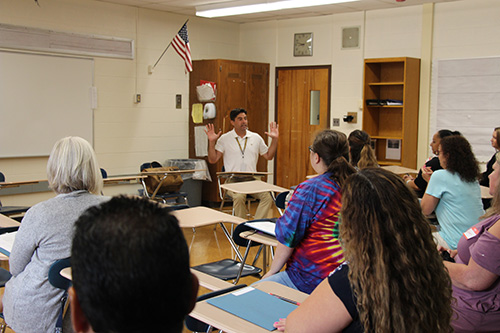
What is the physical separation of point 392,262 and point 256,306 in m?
0.73

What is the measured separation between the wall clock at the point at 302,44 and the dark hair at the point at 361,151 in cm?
322

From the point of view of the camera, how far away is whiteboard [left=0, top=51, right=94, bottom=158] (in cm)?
633

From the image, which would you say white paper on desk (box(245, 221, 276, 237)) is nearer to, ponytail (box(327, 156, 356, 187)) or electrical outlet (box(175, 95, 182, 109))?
ponytail (box(327, 156, 356, 187))

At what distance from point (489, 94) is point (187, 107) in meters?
4.33

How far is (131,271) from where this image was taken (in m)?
0.76

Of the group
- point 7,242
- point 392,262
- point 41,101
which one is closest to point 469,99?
point 41,101

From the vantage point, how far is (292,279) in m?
2.80

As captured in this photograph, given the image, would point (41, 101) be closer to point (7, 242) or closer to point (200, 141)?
point (200, 141)

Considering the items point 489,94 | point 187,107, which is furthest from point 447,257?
point 187,107

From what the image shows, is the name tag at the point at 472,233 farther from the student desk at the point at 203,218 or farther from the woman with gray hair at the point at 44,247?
the woman with gray hair at the point at 44,247

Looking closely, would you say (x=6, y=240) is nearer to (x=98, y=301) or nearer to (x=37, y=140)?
(x=98, y=301)

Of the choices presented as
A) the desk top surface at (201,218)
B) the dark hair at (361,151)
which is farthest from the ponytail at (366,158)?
the desk top surface at (201,218)

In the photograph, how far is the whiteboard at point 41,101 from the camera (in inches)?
249

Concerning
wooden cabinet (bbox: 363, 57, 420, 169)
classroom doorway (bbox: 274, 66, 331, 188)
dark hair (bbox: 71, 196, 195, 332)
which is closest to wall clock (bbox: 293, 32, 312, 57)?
classroom doorway (bbox: 274, 66, 331, 188)
